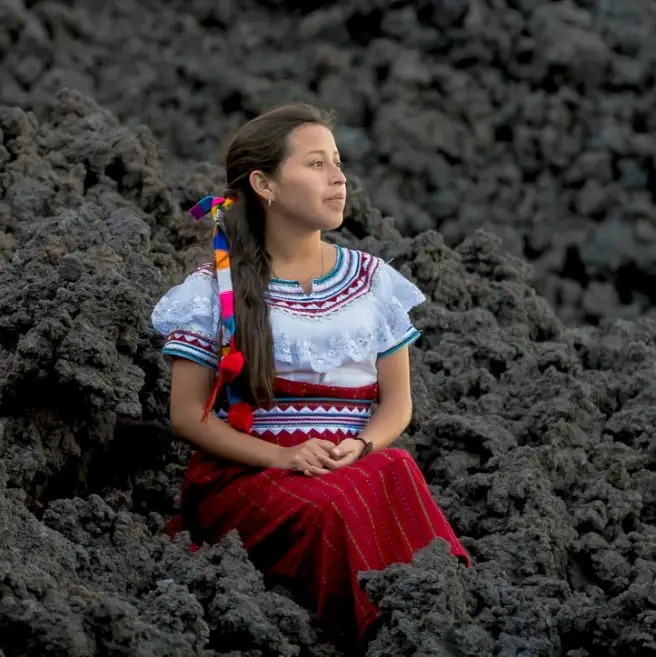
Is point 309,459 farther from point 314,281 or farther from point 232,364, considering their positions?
point 314,281

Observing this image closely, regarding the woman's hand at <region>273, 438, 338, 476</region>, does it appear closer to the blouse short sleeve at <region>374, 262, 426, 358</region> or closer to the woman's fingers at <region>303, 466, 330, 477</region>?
the woman's fingers at <region>303, 466, 330, 477</region>

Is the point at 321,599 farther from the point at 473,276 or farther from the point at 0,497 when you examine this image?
the point at 473,276

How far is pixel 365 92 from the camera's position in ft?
24.4

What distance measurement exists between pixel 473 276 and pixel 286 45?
3.39 metres

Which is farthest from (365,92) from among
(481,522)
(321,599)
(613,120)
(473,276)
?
(321,599)

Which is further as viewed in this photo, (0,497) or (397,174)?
(397,174)

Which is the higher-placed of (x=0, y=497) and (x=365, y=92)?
(x=0, y=497)

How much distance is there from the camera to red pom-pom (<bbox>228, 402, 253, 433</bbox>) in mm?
3131

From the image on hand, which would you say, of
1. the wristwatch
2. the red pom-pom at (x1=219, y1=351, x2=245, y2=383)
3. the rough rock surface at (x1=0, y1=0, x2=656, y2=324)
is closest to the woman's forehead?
the red pom-pom at (x1=219, y1=351, x2=245, y2=383)

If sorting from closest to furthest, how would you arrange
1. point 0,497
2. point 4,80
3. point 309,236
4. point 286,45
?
point 0,497 < point 309,236 < point 4,80 < point 286,45

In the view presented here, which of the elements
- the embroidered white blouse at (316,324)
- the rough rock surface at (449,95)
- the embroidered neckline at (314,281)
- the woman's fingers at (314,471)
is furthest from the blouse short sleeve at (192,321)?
the rough rock surface at (449,95)

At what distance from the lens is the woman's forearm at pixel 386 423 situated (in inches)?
125

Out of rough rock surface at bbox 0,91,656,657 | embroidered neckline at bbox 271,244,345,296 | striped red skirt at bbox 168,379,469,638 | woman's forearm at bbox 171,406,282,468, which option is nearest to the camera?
rough rock surface at bbox 0,91,656,657

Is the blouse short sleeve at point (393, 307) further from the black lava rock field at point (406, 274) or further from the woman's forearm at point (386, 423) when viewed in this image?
the black lava rock field at point (406, 274)
